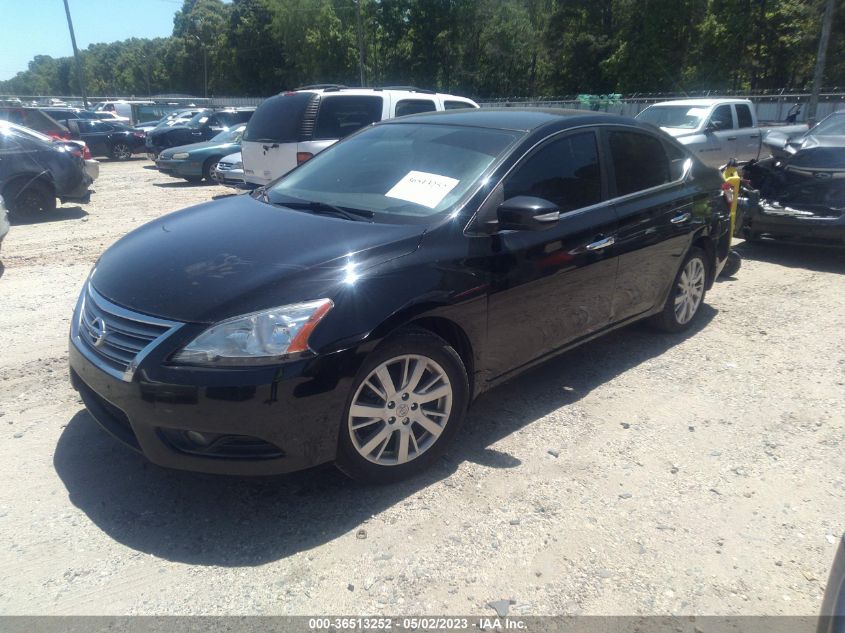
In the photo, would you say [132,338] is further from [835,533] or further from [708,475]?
[835,533]

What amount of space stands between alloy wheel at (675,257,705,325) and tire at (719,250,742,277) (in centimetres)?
195

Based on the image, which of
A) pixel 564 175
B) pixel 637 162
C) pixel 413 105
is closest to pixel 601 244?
pixel 564 175

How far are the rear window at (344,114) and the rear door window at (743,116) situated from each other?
8070 millimetres

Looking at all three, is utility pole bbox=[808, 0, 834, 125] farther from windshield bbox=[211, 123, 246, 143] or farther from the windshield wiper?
the windshield wiper

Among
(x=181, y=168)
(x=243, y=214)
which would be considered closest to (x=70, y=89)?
(x=181, y=168)

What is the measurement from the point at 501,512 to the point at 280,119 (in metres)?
7.34

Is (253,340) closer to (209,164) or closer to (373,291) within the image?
(373,291)

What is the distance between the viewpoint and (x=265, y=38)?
76875 millimetres

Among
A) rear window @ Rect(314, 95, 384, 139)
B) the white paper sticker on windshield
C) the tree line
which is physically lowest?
the white paper sticker on windshield

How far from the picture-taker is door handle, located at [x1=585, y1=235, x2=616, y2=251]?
410 cm

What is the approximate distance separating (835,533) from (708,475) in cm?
60

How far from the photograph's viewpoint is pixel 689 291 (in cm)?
535

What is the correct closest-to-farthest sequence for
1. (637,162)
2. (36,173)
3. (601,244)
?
(601,244), (637,162), (36,173)

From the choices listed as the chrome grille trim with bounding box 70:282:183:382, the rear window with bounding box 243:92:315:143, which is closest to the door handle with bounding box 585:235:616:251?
the chrome grille trim with bounding box 70:282:183:382
